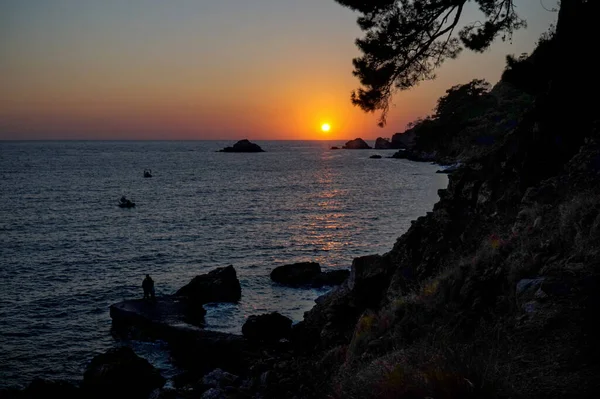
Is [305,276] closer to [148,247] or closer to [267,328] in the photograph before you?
[267,328]

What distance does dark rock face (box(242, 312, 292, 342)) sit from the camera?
23203mm

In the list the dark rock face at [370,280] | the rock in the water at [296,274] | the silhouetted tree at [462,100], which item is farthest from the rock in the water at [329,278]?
the silhouetted tree at [462,100]

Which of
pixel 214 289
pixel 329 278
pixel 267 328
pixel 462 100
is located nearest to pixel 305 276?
pixel 329 278

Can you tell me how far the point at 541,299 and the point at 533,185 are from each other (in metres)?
8.21

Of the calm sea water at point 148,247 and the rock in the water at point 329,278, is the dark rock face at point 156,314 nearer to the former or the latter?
the calm sea water at point 148,247

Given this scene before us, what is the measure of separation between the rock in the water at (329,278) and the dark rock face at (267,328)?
9.60 meters

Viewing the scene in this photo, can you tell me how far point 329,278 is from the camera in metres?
34.1

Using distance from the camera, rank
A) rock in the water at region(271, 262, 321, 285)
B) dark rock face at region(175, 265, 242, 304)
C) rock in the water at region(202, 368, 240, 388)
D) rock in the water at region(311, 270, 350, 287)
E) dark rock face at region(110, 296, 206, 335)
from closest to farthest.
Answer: rock in the water at region(202, 368, 240, 388) → dark rock face at region(110, 296, 206, 335) → dark rock face at region(175, 265, 242, 304) → rock in the water at region(311, 270, 350, 287) → rock in the water at region(271, 262, 321, 285)

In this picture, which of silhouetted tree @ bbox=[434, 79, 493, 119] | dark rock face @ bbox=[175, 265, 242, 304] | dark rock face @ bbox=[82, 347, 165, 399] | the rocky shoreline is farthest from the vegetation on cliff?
silhouetted tree @ bbox=[434, 79, 493, 119]

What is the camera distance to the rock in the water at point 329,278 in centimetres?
3381

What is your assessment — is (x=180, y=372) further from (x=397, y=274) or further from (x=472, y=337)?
(x=472, y=337)

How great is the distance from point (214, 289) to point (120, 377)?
37.3 feet

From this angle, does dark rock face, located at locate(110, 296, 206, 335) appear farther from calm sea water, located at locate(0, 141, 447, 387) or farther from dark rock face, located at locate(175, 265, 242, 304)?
dark rock face, located at locate(175, 265, 242, 304)

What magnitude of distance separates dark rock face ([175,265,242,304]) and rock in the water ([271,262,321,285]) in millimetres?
3947
